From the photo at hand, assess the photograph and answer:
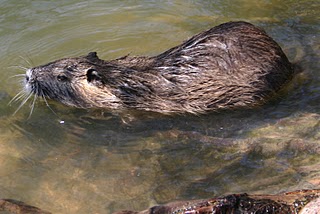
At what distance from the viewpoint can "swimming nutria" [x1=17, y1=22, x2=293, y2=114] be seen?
4.63 m

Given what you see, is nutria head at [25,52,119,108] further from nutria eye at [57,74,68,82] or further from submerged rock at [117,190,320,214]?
submerged rock at [117,190,320,214]

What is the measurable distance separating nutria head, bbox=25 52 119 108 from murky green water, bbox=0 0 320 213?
0.14 meters

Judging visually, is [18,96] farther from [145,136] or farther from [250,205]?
[250,205]

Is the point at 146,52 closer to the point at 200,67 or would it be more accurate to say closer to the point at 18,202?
the point at 200,67

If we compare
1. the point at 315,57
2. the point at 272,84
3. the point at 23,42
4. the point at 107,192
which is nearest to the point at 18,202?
the point at 107,192

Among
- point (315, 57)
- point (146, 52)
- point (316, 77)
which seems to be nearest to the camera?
point (316, 77)

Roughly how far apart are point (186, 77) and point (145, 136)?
27.3 inches

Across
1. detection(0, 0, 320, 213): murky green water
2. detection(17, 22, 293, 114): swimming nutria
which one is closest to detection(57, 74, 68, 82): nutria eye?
detection(17, 22, 293, 114): swimming nutria

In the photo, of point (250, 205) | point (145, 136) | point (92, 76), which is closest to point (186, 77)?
point (145, 136)

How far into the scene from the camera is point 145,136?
4453 millimetres

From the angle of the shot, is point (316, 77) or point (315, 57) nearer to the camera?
point (316, 77)

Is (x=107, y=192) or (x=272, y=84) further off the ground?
(x=272, y=84)

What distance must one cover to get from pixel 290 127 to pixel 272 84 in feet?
1.84

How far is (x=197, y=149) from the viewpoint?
164 inches
